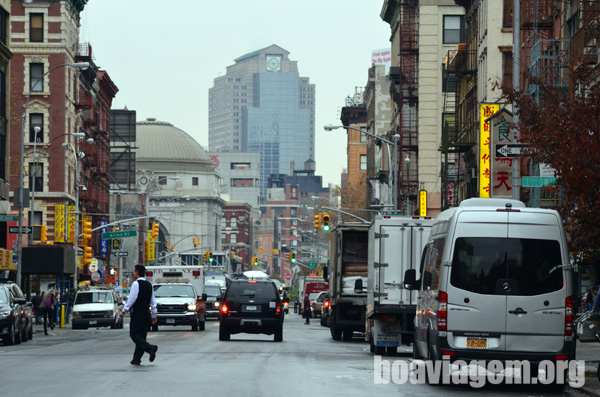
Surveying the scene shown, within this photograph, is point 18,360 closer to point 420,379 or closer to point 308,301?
point 420,379

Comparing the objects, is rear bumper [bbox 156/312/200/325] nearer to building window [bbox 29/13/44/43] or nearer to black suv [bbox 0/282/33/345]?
black suv [bbox 0/282/33/345]

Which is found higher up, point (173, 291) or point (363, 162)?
point (363, 162)

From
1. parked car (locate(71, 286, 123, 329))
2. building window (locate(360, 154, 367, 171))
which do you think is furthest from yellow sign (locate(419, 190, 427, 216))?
building window (locate(360, 154, 367, 171))

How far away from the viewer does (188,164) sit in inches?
7387

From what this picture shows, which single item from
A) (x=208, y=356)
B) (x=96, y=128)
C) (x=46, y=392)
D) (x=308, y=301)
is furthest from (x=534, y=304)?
(x=96, y=128)

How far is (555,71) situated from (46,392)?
890 inches

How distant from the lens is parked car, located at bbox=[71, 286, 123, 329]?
52.3 meters

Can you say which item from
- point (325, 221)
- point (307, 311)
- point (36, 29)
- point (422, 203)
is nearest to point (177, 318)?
point (325, 221)

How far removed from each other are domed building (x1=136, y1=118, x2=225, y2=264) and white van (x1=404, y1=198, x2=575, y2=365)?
515 feet

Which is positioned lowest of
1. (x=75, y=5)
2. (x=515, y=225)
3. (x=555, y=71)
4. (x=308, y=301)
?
(x=308, y=301)

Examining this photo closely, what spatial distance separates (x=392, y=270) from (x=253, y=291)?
810 cm

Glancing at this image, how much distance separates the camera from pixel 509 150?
28.0 meters

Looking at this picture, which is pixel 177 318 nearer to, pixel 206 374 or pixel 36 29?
pixel 206 374

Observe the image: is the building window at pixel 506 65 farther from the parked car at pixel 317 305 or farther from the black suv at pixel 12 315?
the black suv at pixel 12 315
